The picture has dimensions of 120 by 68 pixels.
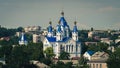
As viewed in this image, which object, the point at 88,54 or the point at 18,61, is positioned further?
the point at 88,54

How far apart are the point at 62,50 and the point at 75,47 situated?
65.4 inches

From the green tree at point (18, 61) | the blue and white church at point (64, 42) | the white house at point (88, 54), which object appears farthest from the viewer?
the blue and white church at point (64, 42)

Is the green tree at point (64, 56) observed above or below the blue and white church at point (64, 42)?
below

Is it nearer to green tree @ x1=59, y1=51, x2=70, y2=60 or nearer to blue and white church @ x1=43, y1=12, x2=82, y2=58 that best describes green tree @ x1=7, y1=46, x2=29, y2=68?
green tree @ x1=59, y1=51, x2=70, y2=60

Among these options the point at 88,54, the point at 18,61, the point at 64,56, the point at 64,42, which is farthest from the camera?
the point at 64,42

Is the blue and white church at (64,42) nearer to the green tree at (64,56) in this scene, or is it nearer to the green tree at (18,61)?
the green tree at (64,56)

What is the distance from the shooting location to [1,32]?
158 m

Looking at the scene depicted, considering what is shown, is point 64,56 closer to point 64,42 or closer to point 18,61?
point 64,42

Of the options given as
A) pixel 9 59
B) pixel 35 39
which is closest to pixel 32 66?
pixel 9 59

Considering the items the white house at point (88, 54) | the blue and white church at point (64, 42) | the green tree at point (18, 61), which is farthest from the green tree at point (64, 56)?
the green tree at point (18, 61)

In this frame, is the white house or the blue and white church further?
the blue and white church

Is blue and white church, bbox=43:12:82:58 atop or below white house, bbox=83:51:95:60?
atop

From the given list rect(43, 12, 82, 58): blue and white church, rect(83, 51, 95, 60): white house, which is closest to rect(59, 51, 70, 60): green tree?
rect(83, 51, 95, 60): white house

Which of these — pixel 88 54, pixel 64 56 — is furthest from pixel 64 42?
pixel 64 56
